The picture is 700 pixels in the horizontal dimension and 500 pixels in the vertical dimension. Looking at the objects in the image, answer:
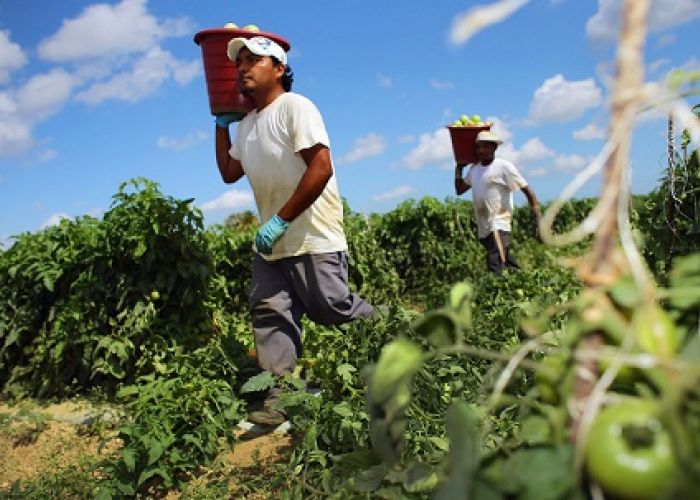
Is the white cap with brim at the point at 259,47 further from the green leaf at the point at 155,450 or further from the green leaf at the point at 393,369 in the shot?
the green leaf at the point at 393,369

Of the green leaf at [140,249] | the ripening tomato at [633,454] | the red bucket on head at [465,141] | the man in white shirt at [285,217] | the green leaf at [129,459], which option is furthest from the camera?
the red bucket on head at [465,141]

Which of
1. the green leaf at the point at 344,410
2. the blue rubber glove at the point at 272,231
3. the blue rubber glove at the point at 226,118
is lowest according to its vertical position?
the green leaf at the point at 344,410

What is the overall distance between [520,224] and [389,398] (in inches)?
476

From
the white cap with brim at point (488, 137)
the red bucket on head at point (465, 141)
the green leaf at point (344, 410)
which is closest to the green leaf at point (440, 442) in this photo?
the green leaf at point (344, 410)

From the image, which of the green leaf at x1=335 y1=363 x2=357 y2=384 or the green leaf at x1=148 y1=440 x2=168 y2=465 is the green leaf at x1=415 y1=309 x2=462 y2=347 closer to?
the green leaf at x1=335 y1=363 x2=357 y2=384

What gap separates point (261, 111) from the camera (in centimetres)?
375

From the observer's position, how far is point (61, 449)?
3.88 m

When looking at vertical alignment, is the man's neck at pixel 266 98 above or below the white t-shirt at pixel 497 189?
above

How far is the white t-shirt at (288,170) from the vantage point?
11.5 ft

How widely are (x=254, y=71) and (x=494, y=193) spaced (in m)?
3.72

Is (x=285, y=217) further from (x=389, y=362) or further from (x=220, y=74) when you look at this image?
(x=389, y=362)

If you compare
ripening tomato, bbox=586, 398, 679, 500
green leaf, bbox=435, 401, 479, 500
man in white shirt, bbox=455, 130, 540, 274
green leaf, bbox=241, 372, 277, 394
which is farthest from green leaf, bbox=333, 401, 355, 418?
man in white shirt, bbox=455, 130, 540, 274

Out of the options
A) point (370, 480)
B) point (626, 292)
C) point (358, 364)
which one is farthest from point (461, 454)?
point (358, 364)

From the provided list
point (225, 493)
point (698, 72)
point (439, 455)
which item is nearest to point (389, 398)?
point (698, 72)
